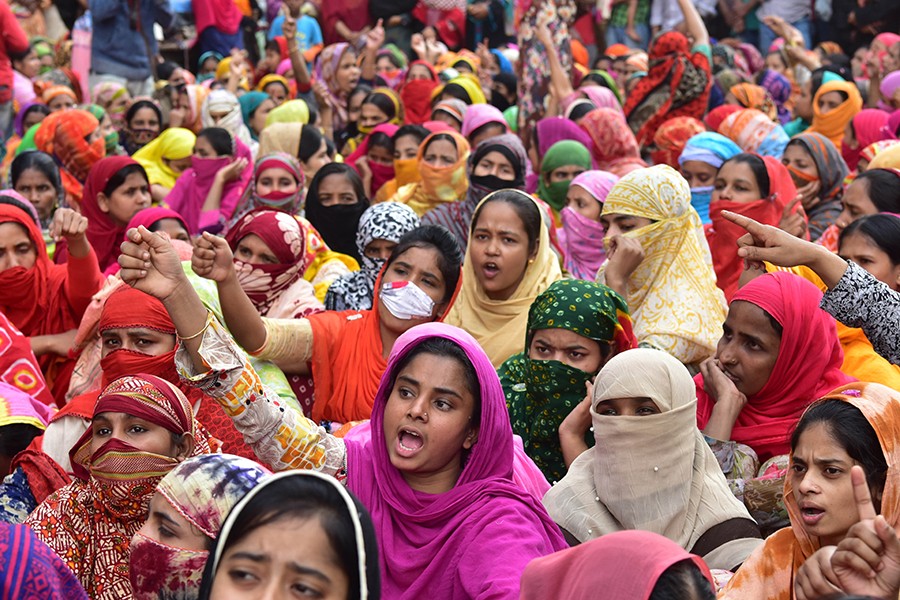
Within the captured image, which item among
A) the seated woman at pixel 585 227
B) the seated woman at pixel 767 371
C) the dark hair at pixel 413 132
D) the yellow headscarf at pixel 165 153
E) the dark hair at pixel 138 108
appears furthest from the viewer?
the dark hair at pixel 138 108

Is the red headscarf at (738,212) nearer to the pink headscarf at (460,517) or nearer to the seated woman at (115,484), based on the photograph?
the pink headscarf at (460,517)

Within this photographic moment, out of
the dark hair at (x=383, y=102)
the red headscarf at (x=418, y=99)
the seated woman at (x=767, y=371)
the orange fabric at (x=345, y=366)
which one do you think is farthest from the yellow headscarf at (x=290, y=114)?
the seated woman at (x=767, y=371)

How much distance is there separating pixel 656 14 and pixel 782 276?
31.1ft

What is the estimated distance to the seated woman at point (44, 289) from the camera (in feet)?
15.9

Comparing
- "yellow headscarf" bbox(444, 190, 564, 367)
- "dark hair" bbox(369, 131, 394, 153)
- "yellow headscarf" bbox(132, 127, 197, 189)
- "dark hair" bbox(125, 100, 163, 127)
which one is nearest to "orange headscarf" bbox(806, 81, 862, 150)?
"dark hair" bbox(369, 131, 394, 153)

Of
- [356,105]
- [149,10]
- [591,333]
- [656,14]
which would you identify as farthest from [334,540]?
[656,14]

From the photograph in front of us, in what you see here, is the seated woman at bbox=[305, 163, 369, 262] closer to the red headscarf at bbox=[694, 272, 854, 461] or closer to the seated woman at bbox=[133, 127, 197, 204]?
the seated woman at bbox=[133, 127, 197, 204]

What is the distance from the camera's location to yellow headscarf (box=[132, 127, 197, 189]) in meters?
8.17

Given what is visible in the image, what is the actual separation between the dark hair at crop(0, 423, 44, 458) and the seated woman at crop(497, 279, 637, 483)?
1.53 metres

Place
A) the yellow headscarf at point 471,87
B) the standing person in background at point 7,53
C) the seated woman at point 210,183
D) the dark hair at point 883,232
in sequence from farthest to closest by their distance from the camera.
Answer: the yellow headscarf at point 471,87, the standing person in background at point 7,53, the seated woman at point 210,183, the dark hair at point 883,232

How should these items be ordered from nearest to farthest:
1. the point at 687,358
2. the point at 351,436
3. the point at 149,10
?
the point at 351,436 < the point at 687,358 < the point at 149,10

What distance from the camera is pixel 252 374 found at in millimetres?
2951

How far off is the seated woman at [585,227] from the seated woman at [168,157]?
129 inches

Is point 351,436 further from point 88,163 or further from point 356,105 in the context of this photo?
point 356,105
